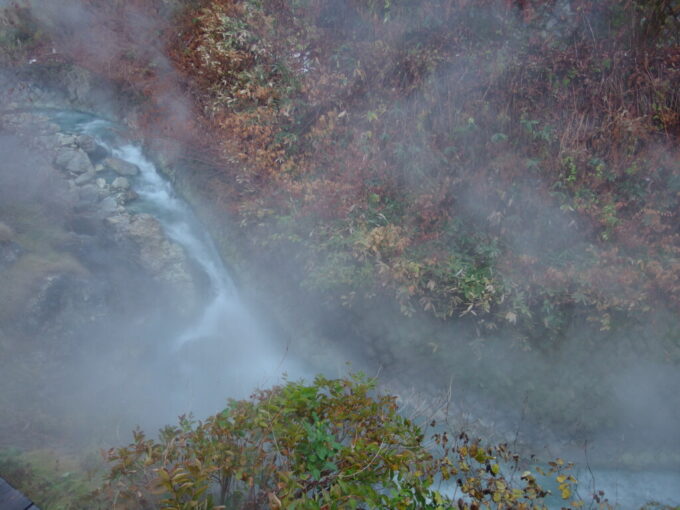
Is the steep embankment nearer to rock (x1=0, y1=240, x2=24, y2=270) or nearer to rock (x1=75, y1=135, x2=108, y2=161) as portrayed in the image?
rock (x1=75, y1=135, x2=108, y2=161)

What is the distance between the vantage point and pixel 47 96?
1307cm

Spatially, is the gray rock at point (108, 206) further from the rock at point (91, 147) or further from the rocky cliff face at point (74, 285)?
the rock at point (91, 147)

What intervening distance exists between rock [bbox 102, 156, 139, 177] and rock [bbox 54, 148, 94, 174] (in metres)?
0.46

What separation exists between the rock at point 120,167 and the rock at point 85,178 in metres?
0.60

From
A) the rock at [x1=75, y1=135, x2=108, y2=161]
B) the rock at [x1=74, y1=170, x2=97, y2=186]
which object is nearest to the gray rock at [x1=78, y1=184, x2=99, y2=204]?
the rock at [x1=74, y1=170, x2=97, y2=186]

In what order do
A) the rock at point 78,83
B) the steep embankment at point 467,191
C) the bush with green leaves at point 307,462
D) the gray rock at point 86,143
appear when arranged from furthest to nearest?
the rock at point 78,83
the gray rock at point 86,143
the steep embankment at point 467,191
the bush with green leaves at point 307,462

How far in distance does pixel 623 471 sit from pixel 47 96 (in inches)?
726

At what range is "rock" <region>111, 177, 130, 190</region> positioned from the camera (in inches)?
400

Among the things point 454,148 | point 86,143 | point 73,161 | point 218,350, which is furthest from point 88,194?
A: point 454,148

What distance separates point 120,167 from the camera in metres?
10.8

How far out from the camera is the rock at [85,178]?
32.4 ft

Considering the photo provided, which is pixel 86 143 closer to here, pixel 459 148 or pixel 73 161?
pixel 73 161

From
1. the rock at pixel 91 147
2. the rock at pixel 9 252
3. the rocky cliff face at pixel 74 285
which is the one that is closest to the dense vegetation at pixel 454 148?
the rocky cliff face at pixel 74 285

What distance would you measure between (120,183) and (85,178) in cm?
80
